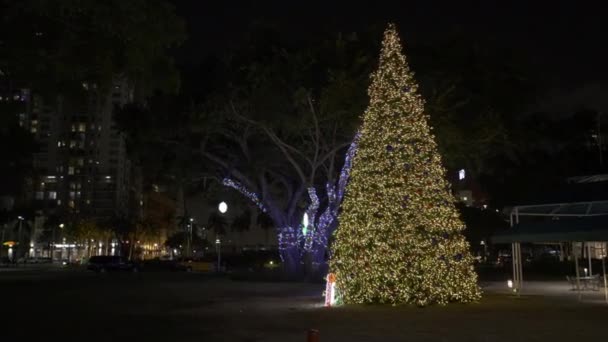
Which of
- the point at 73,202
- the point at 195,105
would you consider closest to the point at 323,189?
the point at 195,105

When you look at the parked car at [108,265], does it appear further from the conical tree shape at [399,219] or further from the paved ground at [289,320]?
the conical tree shape at [399,219]

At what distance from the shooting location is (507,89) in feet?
93.5

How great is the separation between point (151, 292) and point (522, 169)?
108 ft

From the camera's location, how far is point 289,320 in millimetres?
15117

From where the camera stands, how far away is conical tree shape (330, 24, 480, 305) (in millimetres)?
17578

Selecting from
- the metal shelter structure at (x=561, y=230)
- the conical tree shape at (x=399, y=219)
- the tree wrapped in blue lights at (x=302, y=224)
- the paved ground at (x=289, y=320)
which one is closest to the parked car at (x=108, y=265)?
the tree wrapped in blue lights at (x=302, y=224)

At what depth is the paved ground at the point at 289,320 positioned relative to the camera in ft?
40.8

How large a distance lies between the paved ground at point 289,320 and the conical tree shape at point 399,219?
2.59 feet

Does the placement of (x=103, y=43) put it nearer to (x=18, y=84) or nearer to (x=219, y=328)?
(x=18, y=84)

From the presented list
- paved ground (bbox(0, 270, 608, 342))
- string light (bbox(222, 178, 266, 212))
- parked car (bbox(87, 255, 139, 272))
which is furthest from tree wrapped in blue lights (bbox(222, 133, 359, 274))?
parked car (bbox(87, 255, 139, 272))

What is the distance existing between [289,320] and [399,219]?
15.4 ft

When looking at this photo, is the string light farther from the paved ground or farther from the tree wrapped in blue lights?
the paved ground

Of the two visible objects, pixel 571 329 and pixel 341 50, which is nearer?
pixel 571 329

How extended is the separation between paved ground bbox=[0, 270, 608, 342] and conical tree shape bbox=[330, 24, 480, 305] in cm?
79
